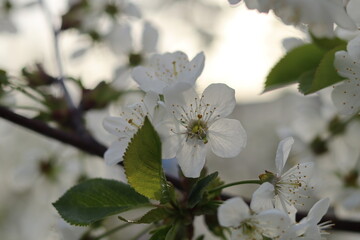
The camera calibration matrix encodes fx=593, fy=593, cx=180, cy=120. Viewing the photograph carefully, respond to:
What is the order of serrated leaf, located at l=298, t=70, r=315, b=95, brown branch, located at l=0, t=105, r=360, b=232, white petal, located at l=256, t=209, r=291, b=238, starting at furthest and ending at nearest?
brown branch, located at l=0, t=105, r=360, b=232
serrated leaf, located at l=298, t=70, r=315, b=95
white petal, located at l=256, t=209, r=291, b=238

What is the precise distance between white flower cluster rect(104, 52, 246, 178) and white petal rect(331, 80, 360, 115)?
200 millimetres

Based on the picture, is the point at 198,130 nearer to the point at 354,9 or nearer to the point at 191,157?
the point at 191,157

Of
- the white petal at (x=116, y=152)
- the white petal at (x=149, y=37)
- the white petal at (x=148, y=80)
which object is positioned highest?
the white petal at (x=148, y=80)

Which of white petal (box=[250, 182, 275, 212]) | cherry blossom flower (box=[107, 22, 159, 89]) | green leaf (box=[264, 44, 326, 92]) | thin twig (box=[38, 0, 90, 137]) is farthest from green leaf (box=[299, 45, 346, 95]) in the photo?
cherry blossom flower (box=[107, 22, 159, 89])

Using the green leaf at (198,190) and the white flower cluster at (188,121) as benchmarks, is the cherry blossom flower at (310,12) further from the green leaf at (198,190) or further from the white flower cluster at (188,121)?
the green leaf at (198,190)

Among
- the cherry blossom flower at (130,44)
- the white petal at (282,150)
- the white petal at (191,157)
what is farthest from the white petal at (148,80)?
the cherry blossom flower at (130,44)

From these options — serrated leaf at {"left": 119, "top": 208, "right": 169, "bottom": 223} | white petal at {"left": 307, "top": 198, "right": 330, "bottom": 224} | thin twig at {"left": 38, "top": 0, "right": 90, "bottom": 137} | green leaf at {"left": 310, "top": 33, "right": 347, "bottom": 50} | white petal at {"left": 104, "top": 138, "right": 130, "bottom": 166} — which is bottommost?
thin twig at {"left": 38, "top": 0, "right": 90, "bottom": 137}

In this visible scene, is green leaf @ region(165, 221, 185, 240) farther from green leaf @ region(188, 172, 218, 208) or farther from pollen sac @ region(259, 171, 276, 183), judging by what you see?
pollen sac @ region(259, 171, 276, 183)

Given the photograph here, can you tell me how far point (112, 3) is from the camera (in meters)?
1.84

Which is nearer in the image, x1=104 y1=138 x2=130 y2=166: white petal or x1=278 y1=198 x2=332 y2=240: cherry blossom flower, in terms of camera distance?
x1=278 y1=198 x2=332 y2=240: cherry blossom flower

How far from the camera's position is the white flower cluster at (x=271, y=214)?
33.4 inches

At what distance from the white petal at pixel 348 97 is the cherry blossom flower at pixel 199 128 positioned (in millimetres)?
201

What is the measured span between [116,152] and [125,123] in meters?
0.08

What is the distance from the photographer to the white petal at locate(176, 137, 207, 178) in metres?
0.93
